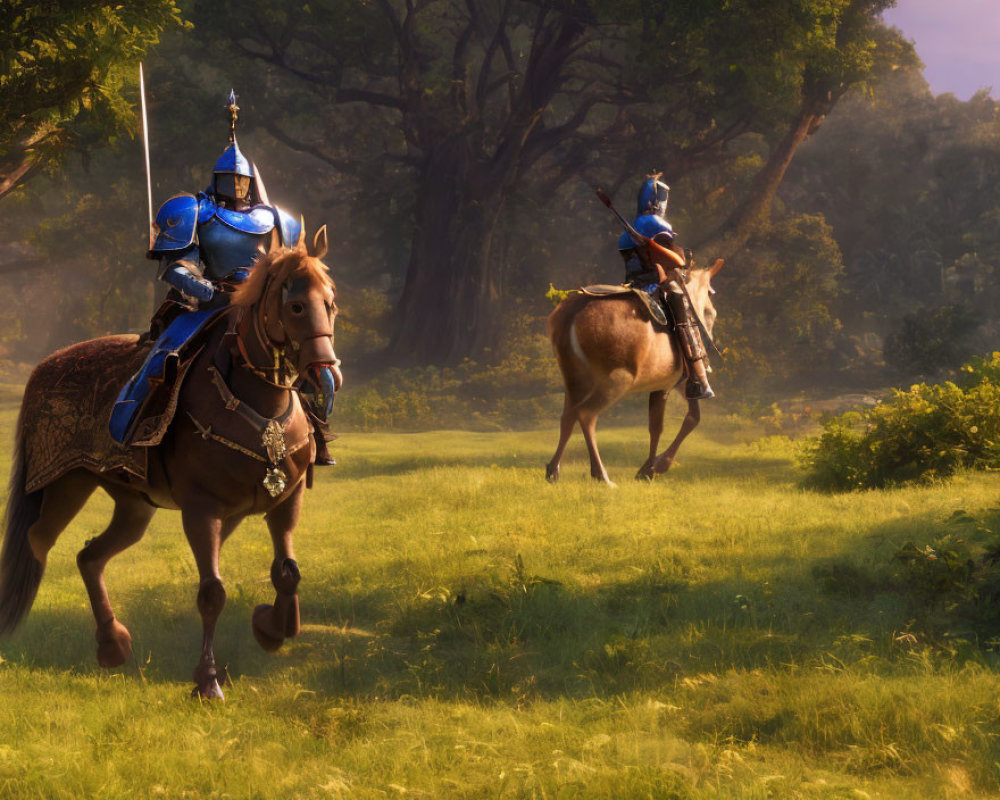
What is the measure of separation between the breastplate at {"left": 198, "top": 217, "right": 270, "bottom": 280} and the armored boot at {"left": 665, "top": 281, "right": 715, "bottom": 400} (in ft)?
23.0

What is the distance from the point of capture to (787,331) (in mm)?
31219

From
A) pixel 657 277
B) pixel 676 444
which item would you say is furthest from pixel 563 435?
pixel 657 277

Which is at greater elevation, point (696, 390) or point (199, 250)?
point (199, 250)

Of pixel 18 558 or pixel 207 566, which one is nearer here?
pixel 207 566

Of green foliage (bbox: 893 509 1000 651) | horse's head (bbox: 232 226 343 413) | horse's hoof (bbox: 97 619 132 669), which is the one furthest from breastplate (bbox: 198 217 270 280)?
green foliage (bbox: 893 509 1000 651)

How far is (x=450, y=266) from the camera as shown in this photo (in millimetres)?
28578

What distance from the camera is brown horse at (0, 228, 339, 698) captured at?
5.65m

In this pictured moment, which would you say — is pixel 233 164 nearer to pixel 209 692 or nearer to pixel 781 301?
pixel 209 692

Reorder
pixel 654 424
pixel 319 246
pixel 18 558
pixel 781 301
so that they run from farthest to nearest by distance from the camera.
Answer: pixel 781 301
pixel 654 424
pixel 18 558
pixel 319 246

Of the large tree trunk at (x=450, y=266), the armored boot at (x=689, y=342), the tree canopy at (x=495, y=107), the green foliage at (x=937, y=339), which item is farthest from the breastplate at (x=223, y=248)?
the large tree trunk at (x=450, y=266)

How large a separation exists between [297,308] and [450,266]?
23.3 meters

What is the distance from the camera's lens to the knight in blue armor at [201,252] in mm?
6297

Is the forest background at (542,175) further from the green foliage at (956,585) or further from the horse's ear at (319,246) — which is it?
the green foliage at (956,585)

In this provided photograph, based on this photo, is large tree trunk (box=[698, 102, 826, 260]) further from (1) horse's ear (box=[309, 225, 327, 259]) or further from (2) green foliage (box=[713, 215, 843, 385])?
(1) horse's ear (box=[309, 225, 327, 259])
